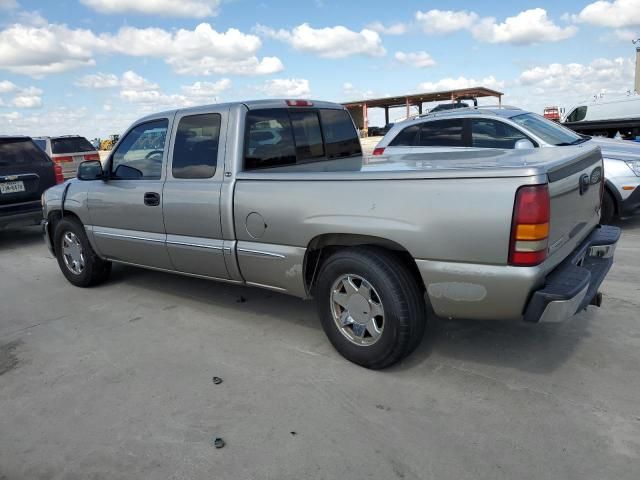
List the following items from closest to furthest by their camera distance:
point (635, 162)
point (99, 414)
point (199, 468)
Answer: point (199, 468), point (99, 414), point (635, 162)

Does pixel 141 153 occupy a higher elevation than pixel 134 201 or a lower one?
higher

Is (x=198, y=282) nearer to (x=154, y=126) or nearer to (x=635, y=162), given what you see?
(x=154, y=126)

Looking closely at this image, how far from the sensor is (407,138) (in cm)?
751

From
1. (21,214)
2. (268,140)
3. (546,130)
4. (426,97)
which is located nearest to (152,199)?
(268,140)

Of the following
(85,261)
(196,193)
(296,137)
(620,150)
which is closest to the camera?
(196,193)

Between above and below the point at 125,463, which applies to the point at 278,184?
above

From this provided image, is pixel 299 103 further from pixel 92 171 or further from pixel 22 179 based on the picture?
pixel 22 179

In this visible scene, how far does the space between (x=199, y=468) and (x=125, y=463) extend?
1.32ft

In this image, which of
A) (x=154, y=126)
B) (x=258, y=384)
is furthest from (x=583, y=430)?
(x=154, y=126)

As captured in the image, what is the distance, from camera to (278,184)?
11.8ft

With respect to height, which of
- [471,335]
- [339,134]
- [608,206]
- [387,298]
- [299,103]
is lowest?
[471,335]

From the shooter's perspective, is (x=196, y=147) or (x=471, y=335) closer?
(x=471, y=335)

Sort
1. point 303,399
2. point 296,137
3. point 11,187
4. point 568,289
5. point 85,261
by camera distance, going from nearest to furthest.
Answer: point 568,289 → point 303,399 → point 296,137 → point 85,261 → point 11,187

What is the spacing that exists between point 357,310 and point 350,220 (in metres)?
0.62
